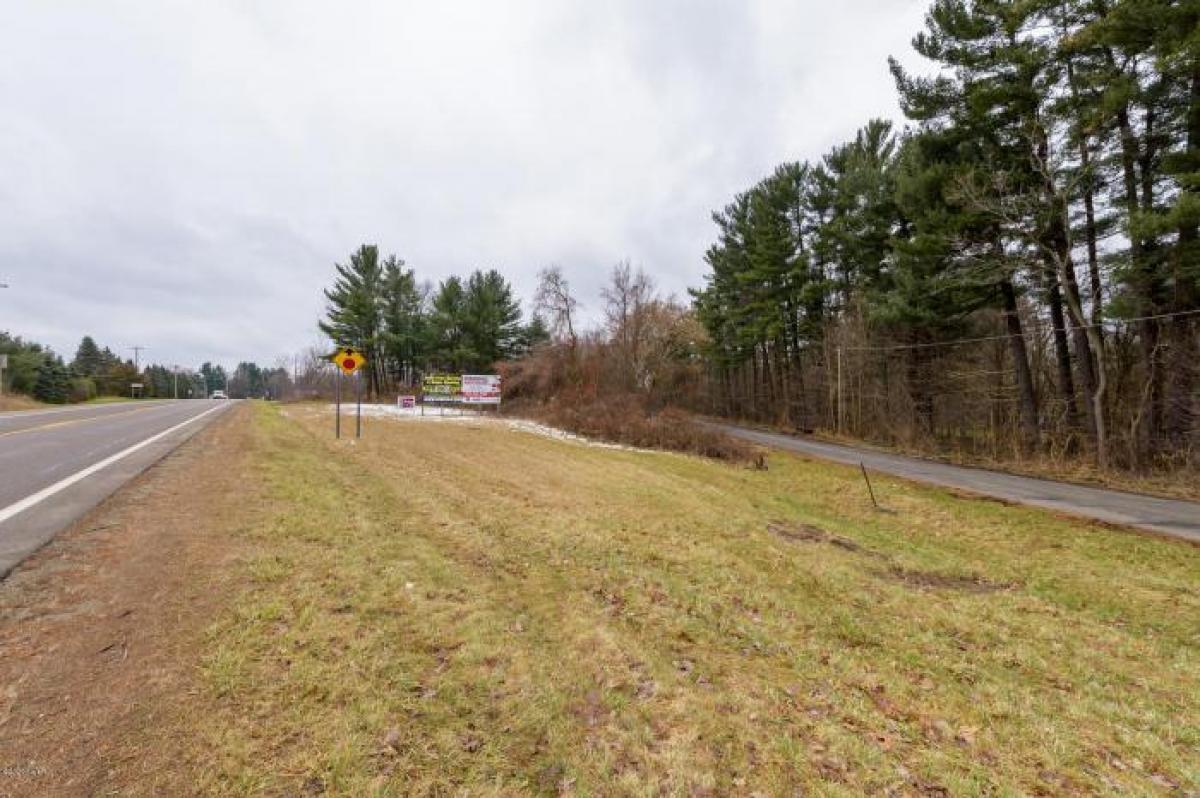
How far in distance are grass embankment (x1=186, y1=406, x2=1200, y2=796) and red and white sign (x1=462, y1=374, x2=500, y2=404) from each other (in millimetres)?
20675

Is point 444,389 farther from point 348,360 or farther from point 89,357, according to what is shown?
point 89,357

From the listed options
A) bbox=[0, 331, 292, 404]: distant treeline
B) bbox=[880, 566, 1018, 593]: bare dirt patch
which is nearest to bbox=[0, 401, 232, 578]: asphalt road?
bbox=[880, 566, 1018, 593]: bare dirt patch

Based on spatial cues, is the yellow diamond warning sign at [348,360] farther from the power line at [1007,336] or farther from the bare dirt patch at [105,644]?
the power line at [1007,336]

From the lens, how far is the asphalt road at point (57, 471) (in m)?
4.71

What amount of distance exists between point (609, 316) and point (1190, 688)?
1344 inches

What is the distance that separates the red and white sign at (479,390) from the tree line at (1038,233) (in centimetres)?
1826

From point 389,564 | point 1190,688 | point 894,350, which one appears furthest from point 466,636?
point 894,350

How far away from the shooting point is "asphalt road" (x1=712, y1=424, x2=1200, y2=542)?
8695 mm

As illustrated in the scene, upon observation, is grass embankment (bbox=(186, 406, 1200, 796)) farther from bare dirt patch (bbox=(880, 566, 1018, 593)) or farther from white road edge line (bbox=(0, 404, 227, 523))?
white road edge line (bbox=(0, 404, 227, 523))

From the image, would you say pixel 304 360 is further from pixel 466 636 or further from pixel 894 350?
pixel 466 636

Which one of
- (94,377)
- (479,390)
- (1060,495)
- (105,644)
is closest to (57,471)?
(105,644)

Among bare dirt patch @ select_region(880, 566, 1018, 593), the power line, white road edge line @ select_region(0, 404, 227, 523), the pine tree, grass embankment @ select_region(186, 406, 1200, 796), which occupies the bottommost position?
bare dirt patch @ select_region(880, 566, 1018, 593)

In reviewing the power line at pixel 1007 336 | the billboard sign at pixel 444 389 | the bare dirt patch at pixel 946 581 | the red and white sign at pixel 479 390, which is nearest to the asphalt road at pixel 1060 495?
the power line at pixel 1007 336

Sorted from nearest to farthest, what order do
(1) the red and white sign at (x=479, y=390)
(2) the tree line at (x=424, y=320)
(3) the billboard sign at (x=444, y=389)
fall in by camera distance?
(1) the red and white sign at (x=479, y=390)
(3) the billboard sign at (x=444, y=389)
(2) the tree line at (x=424, y=320)
